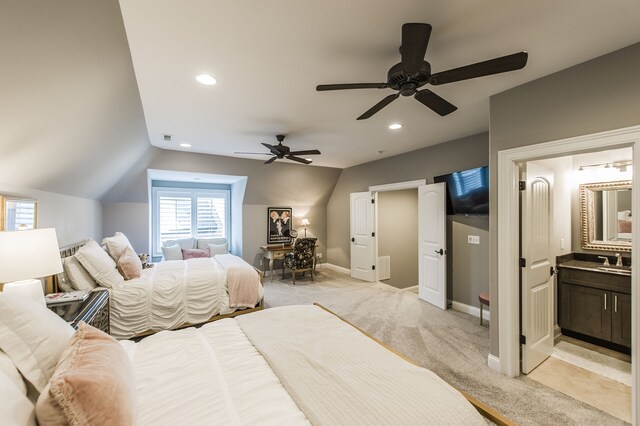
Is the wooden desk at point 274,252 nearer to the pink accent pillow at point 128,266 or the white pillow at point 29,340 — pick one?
the pink accent pillow at point 128,266

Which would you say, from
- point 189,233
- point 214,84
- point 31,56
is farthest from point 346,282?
point 31,56

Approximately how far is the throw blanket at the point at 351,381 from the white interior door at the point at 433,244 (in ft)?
9.51

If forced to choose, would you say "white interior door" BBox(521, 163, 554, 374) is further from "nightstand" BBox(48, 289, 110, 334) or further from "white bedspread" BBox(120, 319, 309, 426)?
"nightstand" BBox(48, 289, 110, 334)

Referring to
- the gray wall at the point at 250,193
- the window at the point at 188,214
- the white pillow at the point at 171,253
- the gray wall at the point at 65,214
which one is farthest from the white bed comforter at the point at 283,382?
the window at the point at 188,214

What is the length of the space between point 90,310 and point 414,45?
294cm

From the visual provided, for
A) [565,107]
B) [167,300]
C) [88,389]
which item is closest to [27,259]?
[88,389]

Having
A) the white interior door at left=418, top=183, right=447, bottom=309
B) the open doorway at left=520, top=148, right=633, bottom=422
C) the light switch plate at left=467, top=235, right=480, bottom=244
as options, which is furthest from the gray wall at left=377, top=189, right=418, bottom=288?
the open doorway at left=520, top=148, right=633, bottom=422

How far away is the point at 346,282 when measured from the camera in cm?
573

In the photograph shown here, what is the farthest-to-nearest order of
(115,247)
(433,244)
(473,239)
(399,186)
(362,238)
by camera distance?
(362,238) → (399,186) → (433,244) → (473,239) → (115,247)

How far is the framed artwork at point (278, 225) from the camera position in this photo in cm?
642

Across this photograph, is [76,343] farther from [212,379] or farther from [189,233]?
[189,233]

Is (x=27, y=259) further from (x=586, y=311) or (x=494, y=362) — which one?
(x=586, y=311)

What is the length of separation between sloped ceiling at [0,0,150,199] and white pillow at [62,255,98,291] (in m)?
0.75

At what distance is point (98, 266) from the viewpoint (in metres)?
2.76
